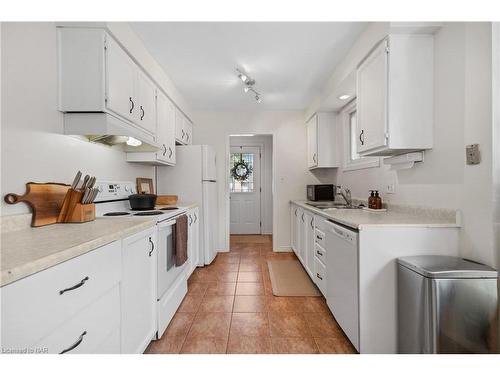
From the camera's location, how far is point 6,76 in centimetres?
124

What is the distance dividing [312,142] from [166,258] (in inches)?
113

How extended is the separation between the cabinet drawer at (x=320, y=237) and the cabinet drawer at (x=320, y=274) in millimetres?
200

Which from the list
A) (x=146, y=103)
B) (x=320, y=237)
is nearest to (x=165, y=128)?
(x=146, y=103)

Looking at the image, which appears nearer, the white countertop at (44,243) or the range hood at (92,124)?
the white countertop at (44,243)

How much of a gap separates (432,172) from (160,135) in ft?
8.54

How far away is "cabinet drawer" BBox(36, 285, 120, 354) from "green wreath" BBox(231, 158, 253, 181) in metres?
4.53

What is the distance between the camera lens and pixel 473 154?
4.44ft

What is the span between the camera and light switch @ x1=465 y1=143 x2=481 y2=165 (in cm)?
133

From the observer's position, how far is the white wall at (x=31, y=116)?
124 cm

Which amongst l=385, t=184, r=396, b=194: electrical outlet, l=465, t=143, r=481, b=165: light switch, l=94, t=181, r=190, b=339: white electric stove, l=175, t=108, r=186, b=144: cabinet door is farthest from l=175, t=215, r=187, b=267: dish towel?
l=465, t=143, r=481, b=165: light switch

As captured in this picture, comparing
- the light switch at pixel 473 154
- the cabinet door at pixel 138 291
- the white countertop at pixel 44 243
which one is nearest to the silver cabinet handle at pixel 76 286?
the white countertop at pixel 44 243

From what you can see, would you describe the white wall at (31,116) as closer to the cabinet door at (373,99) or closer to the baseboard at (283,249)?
the cabinet door at (373,99)

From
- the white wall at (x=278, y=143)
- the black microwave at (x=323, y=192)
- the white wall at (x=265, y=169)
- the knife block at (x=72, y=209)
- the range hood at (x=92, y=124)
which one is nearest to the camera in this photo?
the knife block at (x=72, y=209)
